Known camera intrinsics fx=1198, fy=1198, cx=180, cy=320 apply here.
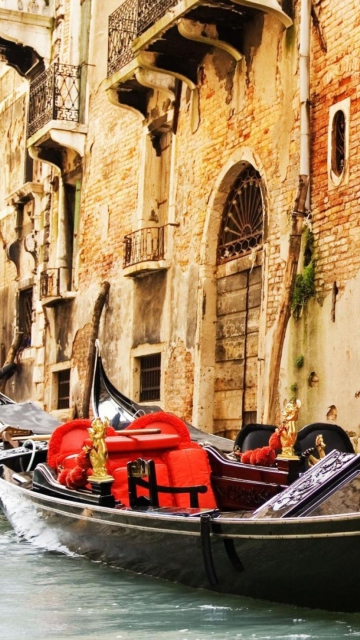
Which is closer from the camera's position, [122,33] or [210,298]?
[210,298]

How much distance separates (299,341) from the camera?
10.2 metres

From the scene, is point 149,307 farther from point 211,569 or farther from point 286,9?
point 211,569

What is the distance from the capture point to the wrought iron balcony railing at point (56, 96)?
603 inches

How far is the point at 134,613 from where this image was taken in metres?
5.61

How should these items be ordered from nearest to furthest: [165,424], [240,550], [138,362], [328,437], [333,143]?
[240,550], [165,424], [328,437], [333,143], [138,362]

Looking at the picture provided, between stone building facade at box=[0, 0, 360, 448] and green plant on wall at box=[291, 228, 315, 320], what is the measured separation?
0.7 inches

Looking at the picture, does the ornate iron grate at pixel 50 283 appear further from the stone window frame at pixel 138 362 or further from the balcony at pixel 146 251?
the stone window frame at pixel 138 362

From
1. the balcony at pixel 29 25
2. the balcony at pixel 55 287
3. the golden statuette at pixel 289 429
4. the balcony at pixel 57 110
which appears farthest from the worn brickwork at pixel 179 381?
the balcony at pixel 29 25

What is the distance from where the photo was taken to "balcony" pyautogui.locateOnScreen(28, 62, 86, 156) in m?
15.2

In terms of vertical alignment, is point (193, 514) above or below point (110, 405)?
below

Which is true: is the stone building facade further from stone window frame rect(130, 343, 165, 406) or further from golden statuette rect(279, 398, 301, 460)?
golden statuette rect(279, 398, 301, 460)

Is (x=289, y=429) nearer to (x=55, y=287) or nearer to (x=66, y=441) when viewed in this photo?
(x=66, y=441)

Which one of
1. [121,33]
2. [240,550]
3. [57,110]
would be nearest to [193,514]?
[240,550]

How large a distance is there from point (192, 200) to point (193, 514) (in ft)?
22.5
